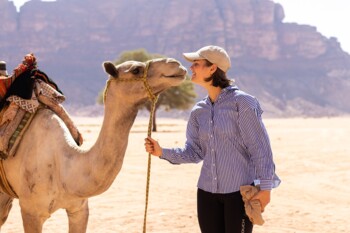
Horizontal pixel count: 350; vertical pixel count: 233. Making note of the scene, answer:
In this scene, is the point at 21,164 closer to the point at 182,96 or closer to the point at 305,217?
the point at 305,217

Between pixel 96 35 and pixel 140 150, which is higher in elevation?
pixel 96 35

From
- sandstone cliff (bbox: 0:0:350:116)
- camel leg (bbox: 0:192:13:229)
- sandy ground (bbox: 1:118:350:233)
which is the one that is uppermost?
sandstone cliff (bbox: 0:0:350:116)

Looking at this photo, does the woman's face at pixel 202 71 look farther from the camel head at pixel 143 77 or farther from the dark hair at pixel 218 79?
the camel head at pixel 143 77

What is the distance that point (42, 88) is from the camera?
527 centimetres

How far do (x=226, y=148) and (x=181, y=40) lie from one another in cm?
16269

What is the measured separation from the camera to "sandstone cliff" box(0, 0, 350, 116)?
15575 centimetres

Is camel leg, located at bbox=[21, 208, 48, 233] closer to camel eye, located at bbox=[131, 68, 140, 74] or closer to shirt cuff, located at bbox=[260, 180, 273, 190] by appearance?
camel eye, located at bbox=[131, 68, 140, 74]

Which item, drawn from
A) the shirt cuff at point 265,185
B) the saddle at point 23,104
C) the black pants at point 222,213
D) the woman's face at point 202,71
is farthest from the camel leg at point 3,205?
the shirt cuff at point 265,185

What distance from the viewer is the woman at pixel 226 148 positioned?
364 centimetres

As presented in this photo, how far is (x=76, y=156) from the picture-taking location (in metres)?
4.54

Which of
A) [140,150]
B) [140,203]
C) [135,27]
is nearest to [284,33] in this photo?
[135,27]

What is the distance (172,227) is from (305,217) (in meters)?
2.48

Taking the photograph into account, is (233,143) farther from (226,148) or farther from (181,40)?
(181,40)

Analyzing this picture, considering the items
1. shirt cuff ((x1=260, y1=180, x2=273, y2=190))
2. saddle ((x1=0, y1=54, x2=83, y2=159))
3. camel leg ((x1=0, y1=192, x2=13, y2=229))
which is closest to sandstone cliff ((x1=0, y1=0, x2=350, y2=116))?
camel leg ((x1=0, y1=192, x2=13, y2=229))
